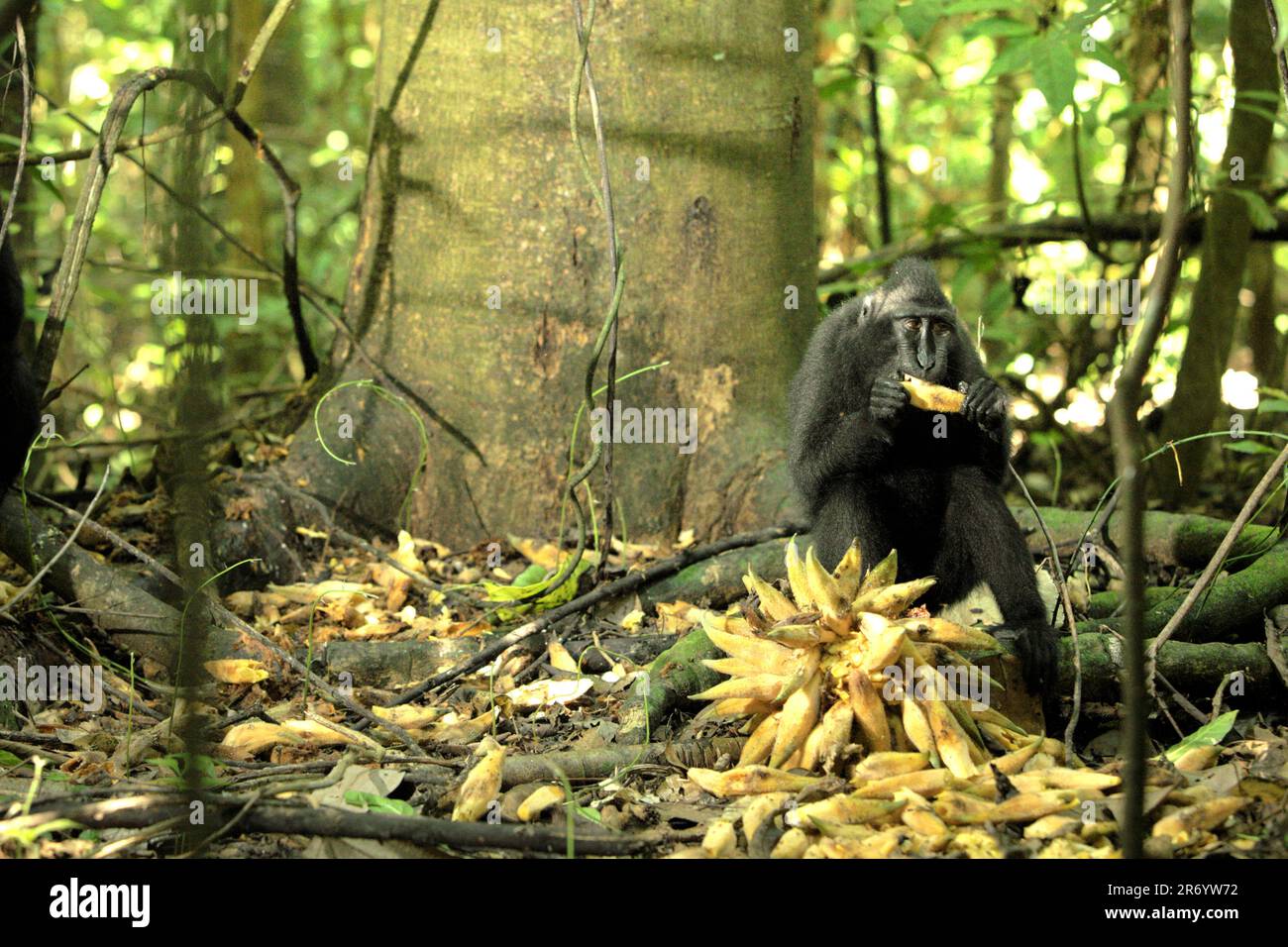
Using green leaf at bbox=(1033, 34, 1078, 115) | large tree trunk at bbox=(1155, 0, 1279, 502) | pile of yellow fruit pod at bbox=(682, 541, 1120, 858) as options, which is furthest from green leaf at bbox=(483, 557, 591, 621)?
large tree trunk at bbox=(1155, 0, 1279, 502)

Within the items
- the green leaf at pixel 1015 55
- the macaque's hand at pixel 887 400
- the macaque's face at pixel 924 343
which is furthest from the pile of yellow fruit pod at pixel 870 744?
the green leaf at pixel 1015 55

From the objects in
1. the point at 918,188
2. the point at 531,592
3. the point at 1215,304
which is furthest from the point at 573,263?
the point at 918,188

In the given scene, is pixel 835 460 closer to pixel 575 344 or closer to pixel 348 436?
pixel 575 344

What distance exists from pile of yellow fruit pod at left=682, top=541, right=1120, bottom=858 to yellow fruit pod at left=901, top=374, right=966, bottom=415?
1106 mm

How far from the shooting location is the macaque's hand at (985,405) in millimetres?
4703

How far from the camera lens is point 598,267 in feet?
18.4

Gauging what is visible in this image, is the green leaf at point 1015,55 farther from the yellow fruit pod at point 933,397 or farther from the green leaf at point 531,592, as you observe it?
the green leaf at point 531,592

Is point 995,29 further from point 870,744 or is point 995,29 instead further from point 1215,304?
point 870,744

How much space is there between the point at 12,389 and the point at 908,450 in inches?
155

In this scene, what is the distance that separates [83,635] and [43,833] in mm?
1914

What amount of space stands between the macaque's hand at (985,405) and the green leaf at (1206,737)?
148 cm

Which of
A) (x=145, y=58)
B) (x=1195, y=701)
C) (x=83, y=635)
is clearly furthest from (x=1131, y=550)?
(x=145, y=58)

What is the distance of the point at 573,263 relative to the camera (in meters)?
5.62

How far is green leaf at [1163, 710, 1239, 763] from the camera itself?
361 centimetres
